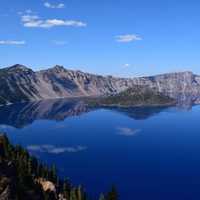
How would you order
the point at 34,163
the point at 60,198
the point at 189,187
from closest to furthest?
the point at 60,198, the point at 34,163, the point at 189,187

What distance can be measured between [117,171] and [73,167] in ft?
81.5

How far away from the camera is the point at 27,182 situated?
127 metres

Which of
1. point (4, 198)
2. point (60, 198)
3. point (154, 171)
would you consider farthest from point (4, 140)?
point (154, 171)

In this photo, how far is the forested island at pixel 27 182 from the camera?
11056cm

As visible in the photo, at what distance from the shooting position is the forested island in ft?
363

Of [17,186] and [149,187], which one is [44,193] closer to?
[17,186]

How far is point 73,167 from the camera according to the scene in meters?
199

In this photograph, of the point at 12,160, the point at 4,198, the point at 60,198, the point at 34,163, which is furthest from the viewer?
the point at 34,163

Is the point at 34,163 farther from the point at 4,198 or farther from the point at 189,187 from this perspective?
the point at 189,187

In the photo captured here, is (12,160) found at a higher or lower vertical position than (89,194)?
higher

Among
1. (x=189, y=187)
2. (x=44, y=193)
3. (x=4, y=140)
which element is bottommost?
(x=189, y=187)

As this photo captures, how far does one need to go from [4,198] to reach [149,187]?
78930mm

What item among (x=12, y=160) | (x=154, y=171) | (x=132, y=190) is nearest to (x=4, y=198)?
(x=12, y=160)

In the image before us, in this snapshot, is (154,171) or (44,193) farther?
(154,171)
